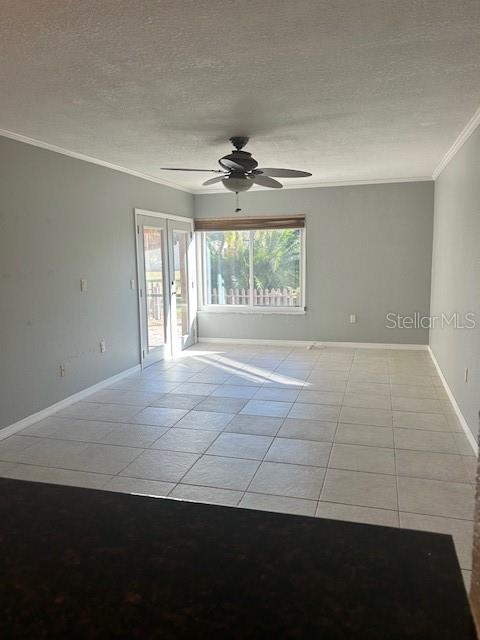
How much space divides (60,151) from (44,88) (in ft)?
5.58

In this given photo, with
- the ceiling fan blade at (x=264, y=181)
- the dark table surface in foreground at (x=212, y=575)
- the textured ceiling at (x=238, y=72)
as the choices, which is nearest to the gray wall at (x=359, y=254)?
the textured ceiling at (x=238, y=72)

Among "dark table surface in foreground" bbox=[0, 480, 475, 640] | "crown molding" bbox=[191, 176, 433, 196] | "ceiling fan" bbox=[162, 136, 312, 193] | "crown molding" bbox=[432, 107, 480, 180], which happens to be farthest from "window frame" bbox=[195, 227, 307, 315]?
"dark table surface in foreground" bbox=[0, 480, 475, 640]

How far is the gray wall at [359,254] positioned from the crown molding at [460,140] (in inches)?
34.9

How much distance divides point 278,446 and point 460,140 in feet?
10.2

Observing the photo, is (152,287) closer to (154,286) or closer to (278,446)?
(154,286)

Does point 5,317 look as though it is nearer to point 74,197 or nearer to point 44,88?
point 74,197

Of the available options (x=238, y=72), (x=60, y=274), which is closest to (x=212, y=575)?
(x=238, y=72)

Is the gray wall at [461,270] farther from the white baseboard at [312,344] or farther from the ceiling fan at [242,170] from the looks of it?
the ceiling fan at [242,170]

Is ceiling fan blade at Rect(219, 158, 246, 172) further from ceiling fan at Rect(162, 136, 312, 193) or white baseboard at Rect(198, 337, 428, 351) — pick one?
white baseboard at Rect(198, 337, 428, 351)

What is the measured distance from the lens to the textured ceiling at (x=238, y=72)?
199 centimetres

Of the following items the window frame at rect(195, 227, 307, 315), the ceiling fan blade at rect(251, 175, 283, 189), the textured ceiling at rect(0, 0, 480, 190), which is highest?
the textured ceiling at rect(0, 0, 480, 190)

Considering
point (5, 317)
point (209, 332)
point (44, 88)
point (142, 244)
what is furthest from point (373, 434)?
point (209, 332)

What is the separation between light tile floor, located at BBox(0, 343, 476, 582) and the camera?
9.20 feet

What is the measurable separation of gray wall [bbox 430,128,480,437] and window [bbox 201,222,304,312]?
2.15 metres
